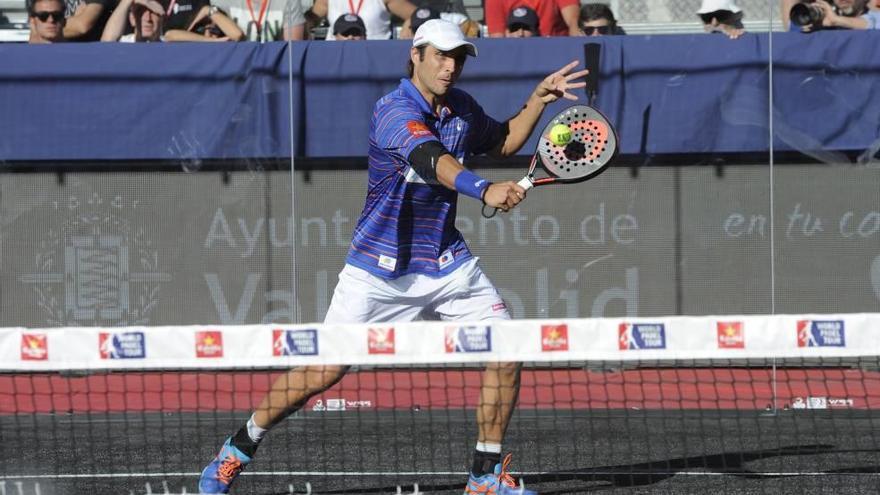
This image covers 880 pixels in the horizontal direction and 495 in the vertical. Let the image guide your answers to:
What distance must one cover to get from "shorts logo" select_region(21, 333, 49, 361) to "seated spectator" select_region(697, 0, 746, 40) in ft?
18.2

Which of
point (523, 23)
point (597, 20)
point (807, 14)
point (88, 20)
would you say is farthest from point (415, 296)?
point (88, 20)

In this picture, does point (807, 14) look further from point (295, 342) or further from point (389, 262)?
point (295, 342)

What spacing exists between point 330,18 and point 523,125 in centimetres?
426

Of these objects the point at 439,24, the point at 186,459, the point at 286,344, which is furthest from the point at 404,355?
the point at 186,459

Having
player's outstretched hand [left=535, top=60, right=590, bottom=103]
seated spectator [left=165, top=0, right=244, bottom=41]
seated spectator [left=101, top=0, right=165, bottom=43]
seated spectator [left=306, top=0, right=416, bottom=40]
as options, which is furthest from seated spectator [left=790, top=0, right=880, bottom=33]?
seated spectator [left=101, top=0, right=165, bottom=43]

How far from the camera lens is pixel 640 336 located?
209 inches

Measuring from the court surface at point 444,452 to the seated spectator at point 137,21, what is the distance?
9.01ft

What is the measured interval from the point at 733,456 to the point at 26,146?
192 inches

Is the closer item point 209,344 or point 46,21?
point 209,344

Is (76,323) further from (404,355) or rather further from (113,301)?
(404,355)

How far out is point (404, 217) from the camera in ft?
19.7

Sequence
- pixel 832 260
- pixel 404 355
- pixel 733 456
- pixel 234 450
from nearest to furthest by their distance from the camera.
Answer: pixel 404 355 < pixel 234 450 < pixel 733 456 < pixel 832 260

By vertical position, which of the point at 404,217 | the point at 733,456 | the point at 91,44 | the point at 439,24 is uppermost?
the point at 91,44

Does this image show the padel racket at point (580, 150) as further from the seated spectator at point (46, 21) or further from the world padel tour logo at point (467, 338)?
the seated spectator at point (46, 21)
